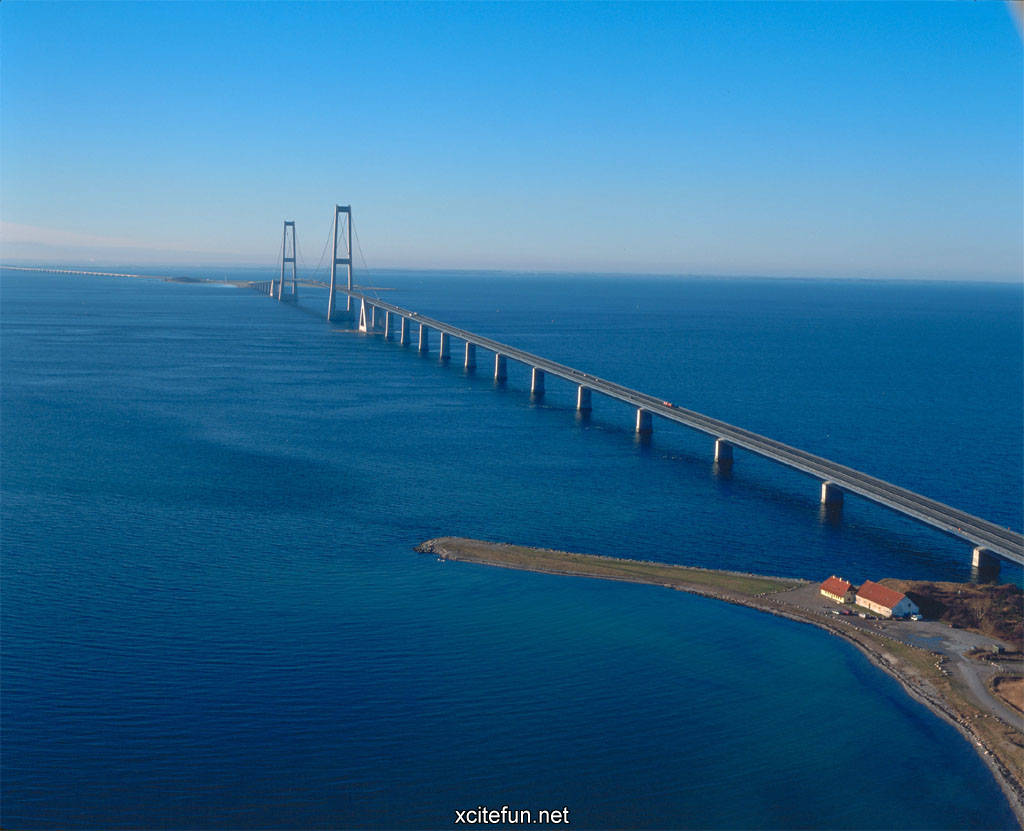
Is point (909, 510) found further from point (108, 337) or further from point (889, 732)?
point (108, 337)

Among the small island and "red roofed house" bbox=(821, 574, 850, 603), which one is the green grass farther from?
"red roofed house" bbox=(821, 574, 850, 603)

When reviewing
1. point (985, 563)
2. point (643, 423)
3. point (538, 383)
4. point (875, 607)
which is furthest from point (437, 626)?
point (538, 383)

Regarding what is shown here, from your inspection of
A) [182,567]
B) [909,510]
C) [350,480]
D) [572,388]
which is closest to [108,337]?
[572,388]

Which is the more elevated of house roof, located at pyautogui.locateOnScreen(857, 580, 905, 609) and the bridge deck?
the bridge deck

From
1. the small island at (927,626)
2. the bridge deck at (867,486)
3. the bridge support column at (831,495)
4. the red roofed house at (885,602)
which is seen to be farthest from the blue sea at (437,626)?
the red roofed house at (885,602)

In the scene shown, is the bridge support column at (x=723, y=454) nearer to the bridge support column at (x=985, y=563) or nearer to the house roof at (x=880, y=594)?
the bridge support column at (x=985, y=563)

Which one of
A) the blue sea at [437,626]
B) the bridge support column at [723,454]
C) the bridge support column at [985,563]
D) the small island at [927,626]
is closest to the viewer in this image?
the blue sea at [437,626]

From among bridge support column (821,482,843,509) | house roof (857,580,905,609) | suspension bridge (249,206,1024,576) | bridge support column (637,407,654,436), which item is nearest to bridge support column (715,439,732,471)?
Answer: suspension bridge (249,206,1024,576)
